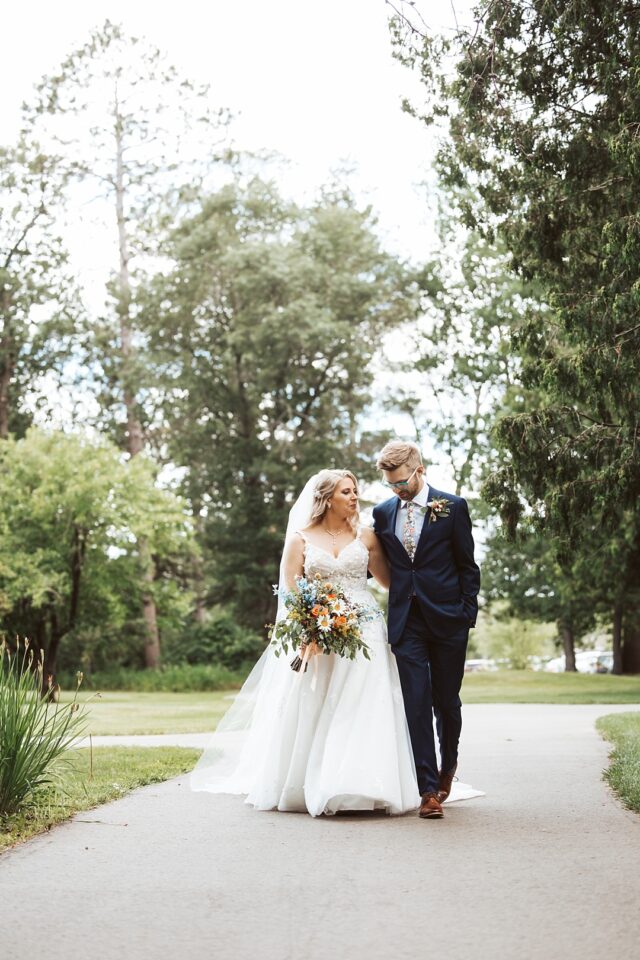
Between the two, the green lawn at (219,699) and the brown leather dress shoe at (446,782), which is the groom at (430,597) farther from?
the green lawn at (219,699)

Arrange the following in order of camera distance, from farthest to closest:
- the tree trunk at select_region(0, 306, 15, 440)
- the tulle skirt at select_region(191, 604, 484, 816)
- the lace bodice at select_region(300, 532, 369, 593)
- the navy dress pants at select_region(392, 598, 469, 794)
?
the tree trunk at select_region(0, 306, 15, 440)
the lace bodice at select_region(300, 532, 369, 593)
the navy dress pants at select_region(392, 598, 469, 794)
the tulle skirt at select_region(191, 604, 484, 816)

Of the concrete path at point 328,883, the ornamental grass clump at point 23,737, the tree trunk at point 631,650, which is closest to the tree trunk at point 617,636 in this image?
the tree trunk at point 631,650

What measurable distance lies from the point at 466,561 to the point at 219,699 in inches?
954

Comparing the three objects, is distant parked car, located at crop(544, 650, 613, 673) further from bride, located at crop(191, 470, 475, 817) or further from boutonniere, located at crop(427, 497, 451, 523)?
boutonniere, located at crop(427, 497, 451, 523)

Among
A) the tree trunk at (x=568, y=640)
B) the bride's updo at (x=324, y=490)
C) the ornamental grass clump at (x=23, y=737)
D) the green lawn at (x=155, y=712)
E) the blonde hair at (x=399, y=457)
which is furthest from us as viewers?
the tree trunk at (x=568, y=640)

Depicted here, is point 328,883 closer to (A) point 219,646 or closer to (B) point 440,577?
(B) point 440,577

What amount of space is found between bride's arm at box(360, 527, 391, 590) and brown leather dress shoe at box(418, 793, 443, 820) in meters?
1.73

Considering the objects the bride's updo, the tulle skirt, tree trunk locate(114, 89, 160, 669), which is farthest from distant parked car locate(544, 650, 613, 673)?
the tulle skirt

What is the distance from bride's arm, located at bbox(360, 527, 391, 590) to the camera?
336 inches

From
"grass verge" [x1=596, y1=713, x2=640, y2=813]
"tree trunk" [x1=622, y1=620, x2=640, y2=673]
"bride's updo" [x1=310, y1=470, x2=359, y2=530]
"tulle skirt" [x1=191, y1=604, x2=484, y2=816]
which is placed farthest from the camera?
"tree trunk" [x1=622, y1=620, x2=640, y2=673]

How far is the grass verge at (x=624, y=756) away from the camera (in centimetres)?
827

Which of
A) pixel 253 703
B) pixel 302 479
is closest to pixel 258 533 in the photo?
pixel 302 479

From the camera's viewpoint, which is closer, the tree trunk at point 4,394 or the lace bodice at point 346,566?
the lace bodice at point 346,566

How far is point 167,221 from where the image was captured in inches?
1666
